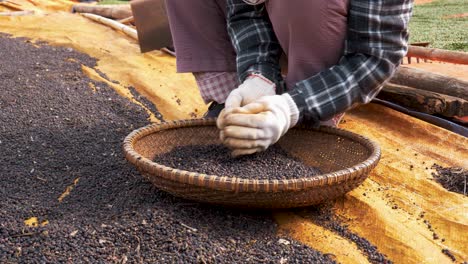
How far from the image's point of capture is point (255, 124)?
1604 mm

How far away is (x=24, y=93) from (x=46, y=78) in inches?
11.5

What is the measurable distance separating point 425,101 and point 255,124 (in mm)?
1092

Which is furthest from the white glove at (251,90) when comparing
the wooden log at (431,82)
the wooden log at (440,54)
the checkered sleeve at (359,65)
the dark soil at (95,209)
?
the wooden log at (440,54)

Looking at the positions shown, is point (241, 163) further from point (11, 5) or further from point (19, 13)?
point (11, 5)

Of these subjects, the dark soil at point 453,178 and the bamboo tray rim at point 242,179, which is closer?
the bamboo tray rim at point 242,179

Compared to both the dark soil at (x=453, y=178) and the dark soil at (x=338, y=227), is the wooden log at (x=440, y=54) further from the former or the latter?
the dark soil at (x=338, y=227)

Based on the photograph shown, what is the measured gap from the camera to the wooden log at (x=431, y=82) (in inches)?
96.0

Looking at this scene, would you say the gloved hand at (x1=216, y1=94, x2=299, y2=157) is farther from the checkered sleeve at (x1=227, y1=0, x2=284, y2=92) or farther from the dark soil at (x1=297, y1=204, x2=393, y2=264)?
the checkered sleeve at (x1=227, y1=0, x2=284, y2=92)

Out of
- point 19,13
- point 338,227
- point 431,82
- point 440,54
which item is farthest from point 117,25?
point 338,227

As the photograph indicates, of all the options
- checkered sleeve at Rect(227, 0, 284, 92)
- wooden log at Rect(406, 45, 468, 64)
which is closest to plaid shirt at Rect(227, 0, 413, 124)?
checkered sleeve at Rect(227, 0, 284, 92)

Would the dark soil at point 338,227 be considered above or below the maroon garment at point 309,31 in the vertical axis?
below

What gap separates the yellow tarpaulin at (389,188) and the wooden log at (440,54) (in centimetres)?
46

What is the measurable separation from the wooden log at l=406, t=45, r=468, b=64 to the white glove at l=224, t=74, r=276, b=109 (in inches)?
46.0

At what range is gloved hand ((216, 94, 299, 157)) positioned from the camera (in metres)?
1.61
